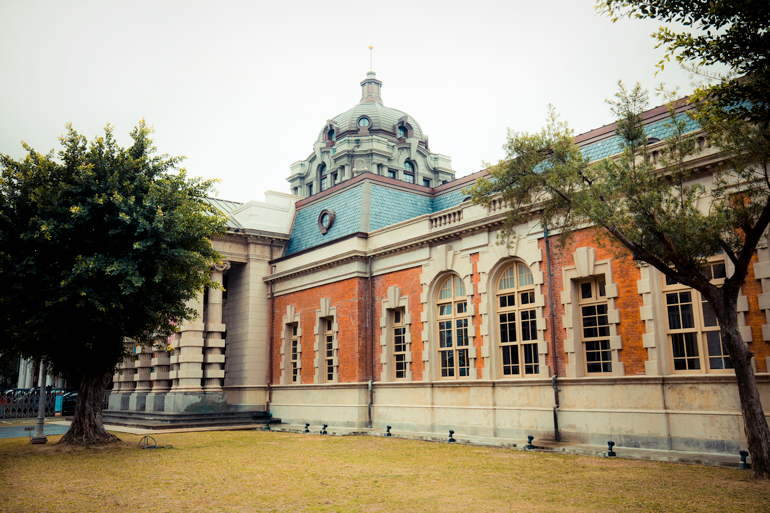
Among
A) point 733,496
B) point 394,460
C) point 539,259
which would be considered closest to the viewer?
point 733,496

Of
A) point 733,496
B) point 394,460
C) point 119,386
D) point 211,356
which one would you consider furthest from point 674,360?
point 119,386

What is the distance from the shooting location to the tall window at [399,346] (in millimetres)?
24234

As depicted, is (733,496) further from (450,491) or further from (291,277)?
(291,277)

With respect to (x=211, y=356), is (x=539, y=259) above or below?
above

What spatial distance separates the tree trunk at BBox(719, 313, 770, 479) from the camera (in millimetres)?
11180

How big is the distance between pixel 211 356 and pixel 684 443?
21.6 meters

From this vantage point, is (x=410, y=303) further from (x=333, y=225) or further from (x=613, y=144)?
(x=613, y=144)

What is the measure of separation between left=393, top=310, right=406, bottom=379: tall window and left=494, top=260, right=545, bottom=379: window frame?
482 cm

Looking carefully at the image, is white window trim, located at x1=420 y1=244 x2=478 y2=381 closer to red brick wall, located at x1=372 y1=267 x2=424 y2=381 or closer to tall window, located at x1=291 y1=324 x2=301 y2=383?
red brick wall, located at x1=372 y1=267 x2=424 y2=381

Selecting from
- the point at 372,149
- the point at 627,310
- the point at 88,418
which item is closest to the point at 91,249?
the point at 88,418

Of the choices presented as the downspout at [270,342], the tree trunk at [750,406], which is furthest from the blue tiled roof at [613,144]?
the downspout at [270,342]

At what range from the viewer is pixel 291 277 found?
97.7 ft

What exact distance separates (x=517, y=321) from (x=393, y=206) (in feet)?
34.1

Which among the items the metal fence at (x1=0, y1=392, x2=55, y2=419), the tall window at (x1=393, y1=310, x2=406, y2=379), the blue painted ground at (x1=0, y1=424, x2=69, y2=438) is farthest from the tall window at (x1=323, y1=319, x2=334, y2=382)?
the metal fence at (x1=0, y1=392, x2=55, y2=419)
